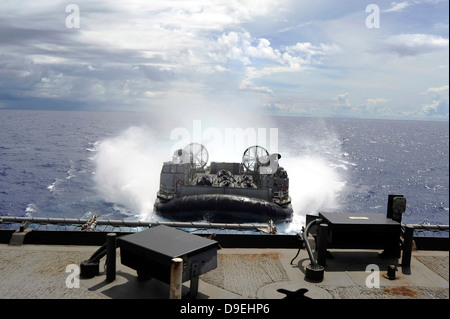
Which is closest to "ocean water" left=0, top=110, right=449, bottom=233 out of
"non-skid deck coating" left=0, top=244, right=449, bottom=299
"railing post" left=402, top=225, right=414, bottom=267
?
"non-skid deck coating" left=0, top=244, right=449, bottom=299

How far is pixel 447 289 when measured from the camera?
25.5ft

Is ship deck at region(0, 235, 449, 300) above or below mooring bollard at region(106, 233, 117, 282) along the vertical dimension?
below

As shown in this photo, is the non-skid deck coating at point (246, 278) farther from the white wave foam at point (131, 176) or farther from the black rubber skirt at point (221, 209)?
the white wave foam at point (131, 176)

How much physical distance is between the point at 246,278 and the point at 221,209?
24134mm

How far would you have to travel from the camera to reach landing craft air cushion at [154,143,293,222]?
32.0m

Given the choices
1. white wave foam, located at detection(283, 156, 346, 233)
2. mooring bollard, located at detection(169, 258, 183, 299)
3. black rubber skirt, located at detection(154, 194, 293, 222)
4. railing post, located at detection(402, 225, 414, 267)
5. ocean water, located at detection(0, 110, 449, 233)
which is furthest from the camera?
white wave foam, located at detection(283, 156, 346, 233)

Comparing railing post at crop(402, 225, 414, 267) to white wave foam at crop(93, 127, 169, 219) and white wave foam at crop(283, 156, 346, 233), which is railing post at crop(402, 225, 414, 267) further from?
white wave foam at crop(93, 127, 169, 219)

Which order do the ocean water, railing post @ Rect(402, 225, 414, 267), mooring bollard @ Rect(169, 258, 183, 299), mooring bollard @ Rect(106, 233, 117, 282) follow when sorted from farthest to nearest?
the ocean water → railing post @ Rect(402, 225, 414, 267) → mooring bollard @ Rect(106, 233, 117, 282) → mooring bollard @ Rect(169, 258, 183, 299)

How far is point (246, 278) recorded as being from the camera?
25.9 ft

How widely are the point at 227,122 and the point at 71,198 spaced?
258ft

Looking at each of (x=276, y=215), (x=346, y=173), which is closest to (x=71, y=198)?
(x=276, y=215)

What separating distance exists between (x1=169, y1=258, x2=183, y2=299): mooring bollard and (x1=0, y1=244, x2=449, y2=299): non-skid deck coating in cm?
105

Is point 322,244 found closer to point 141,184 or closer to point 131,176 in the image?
point 141,184
